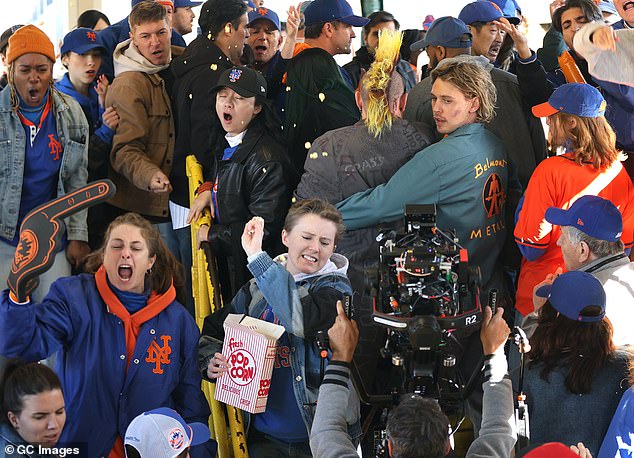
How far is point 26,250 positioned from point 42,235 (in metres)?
0.07

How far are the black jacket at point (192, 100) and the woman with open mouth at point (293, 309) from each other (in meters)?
1.32

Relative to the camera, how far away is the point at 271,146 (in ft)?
16.3

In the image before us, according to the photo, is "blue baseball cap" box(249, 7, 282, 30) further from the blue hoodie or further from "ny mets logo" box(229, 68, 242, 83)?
"ny mets logo" box(229, 68, 242, 83)

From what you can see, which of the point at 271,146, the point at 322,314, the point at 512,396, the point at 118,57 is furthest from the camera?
the point at 118,57

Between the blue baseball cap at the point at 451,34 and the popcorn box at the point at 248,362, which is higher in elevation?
the blue baseball cap at the point at 451,34

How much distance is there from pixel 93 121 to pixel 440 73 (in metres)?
2.10

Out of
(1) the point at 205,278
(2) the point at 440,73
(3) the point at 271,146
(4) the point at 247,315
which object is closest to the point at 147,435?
(4) the point at 247,315

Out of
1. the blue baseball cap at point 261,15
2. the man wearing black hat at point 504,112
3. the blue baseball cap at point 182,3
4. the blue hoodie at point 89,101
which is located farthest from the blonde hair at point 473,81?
the blue baseball cap at point 182,3

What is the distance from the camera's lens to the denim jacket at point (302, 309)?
3.96 m

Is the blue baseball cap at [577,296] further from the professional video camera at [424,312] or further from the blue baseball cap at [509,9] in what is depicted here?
the blue baseball cap at [509,9]

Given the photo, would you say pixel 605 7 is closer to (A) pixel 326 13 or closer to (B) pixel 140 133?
(A) pixel 326 13

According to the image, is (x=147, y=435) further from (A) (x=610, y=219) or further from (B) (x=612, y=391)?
(A) (x=610, y=219)

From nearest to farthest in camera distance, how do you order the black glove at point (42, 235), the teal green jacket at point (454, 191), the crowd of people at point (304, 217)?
the black glove at point (42, 235)
the crowd of people at point (304, 217)
the teal green jacket at point (454, 191)

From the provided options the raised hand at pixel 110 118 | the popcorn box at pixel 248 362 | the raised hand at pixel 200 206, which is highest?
the raised hand at pixel 110 118
